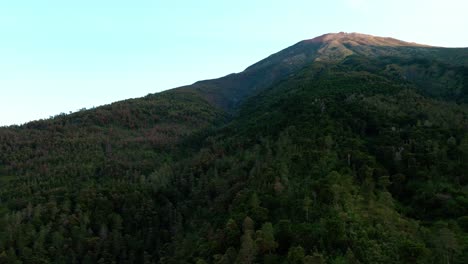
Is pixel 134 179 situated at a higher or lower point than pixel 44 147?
lower

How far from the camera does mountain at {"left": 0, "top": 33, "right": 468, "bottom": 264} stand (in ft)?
160

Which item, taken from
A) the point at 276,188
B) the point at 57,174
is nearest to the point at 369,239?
the point at 276,188

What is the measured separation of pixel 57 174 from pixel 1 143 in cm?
3913

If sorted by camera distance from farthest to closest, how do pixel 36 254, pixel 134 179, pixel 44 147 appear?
pixel 44 147
pixel 134 179
pixel 36 254

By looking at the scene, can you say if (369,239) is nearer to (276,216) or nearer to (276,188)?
(276,216)

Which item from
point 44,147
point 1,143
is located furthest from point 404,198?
point 1,143

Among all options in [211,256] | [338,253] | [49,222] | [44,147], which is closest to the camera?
[338,253]

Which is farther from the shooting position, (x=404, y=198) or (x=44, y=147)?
(x=44, y=147)

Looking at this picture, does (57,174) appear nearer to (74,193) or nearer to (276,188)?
(74,193)

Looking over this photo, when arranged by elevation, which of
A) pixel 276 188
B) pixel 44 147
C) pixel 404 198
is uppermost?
pixel 44 147

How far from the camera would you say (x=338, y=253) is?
45031mm

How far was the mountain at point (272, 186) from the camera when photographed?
4891cm

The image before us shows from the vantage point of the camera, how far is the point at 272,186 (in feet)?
201

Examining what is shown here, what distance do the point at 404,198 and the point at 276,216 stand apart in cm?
1947
